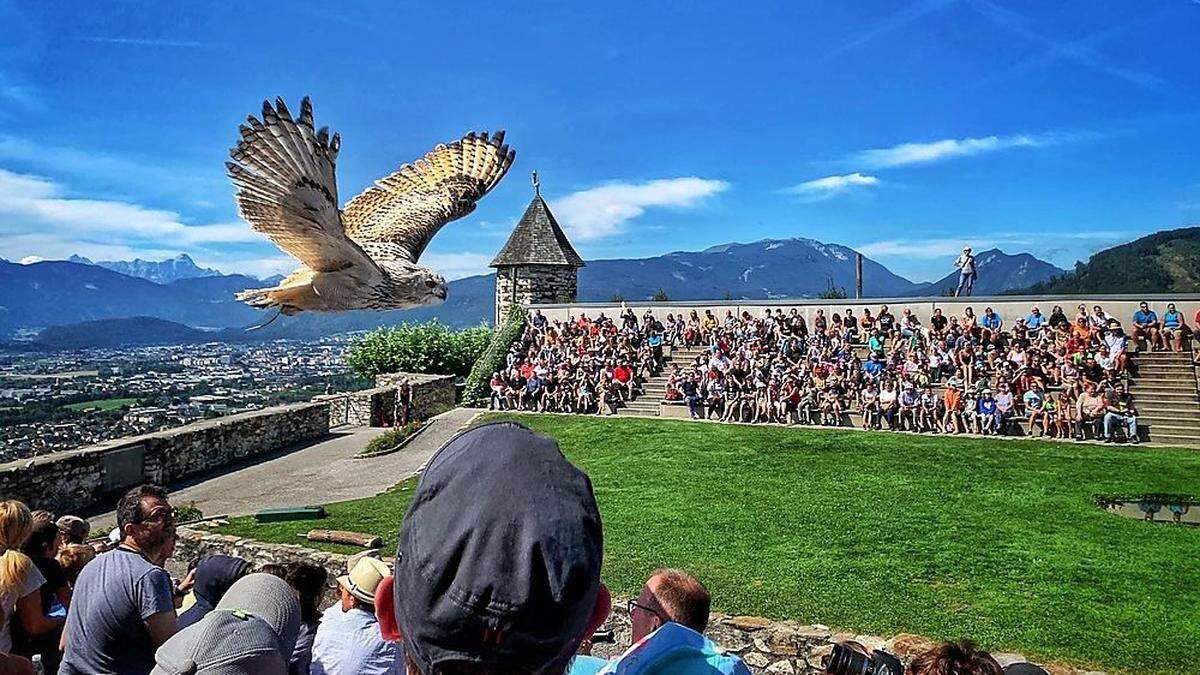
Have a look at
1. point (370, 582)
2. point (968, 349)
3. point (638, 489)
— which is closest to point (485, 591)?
point (370, 582)

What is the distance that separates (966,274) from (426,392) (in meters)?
16.3

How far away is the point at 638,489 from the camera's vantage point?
520 inches

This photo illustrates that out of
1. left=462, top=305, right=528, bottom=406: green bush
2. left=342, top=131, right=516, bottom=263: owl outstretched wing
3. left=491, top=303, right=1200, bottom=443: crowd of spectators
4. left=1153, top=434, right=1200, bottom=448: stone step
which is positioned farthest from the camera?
left=462, top=305, right=528, bottom=406: green bush

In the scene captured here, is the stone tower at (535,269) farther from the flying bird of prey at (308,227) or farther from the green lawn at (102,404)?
the flying bird of prey at (308,227)

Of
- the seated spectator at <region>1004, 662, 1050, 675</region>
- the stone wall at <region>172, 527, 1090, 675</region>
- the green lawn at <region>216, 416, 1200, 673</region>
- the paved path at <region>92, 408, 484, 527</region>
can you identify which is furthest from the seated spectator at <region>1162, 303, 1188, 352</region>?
the seated spectator at <region>1004, 662, 1050, 675</region>

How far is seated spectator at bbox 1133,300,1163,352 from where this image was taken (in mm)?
18672

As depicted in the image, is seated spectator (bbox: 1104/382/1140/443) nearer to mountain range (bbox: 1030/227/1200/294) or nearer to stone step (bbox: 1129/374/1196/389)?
stone step (bbox: 1129/374/1196/389)

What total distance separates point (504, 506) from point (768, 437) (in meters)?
16.3

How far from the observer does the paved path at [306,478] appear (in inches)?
526

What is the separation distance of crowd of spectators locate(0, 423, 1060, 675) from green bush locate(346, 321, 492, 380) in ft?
76.6

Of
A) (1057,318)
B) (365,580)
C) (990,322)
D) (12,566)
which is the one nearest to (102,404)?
(12,566)

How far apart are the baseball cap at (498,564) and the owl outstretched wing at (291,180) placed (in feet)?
10.1

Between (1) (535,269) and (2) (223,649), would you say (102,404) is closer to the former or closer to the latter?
(1) (535,269)

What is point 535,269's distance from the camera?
34.5 metres
